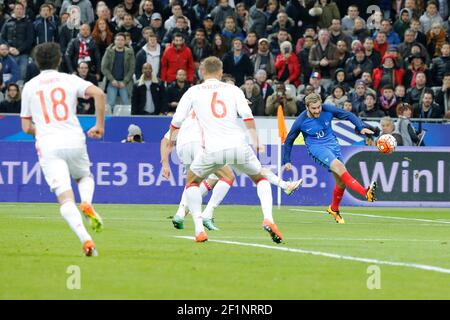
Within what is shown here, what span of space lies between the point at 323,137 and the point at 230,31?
30.8 ft

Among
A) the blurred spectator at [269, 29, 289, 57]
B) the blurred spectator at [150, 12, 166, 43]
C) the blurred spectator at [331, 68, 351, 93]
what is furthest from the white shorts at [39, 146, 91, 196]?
the blurred spectator at [269, 29, 289, 57]

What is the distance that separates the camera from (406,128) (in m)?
27.5

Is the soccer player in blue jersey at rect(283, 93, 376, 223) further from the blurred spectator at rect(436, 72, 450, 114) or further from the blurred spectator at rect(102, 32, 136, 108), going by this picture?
the blurred spectator at rect(436, 72, 450, 114)

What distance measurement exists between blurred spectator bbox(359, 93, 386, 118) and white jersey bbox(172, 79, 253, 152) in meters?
13.4

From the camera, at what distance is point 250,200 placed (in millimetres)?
26328

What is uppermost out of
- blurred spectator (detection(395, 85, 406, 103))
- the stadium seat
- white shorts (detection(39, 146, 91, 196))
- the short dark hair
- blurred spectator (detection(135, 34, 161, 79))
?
the short dark hair

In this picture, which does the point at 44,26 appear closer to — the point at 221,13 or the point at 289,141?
the point at 221,13

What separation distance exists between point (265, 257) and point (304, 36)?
17585mm

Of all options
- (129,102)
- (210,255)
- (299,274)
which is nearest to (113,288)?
(299,274)

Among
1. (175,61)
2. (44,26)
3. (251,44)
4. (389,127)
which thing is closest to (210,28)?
(251,44)

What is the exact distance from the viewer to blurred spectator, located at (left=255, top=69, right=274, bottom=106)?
28.7m

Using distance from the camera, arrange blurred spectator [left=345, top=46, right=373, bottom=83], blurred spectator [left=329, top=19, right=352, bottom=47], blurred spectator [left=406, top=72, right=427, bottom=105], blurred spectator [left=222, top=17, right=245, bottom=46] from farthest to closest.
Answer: blurred spectator [left=329, top=19, right=352, bottom=47] → blurred spectator [left=222, top=17, right=245, bottom=46] → blurred spectator [left=345, top=46, right=373, bottom=83] → blurred spectator [left=406, top=72, right=427, bottom=105]

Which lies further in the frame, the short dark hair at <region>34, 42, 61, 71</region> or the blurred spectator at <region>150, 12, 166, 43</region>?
the blurred spectator at <region>150, 12, 166, 43</region>

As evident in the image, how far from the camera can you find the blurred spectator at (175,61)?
2862cm
